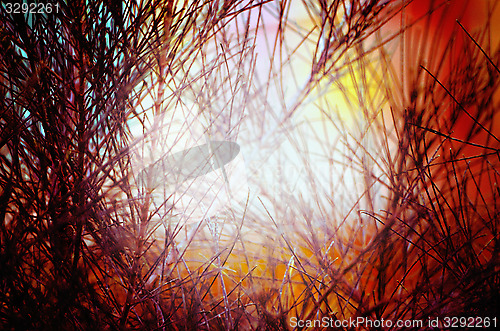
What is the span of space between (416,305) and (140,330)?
61 centimetres

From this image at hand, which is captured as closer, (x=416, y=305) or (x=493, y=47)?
(x=416, y=305)

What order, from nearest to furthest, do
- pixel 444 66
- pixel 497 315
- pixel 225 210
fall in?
1. pixel 497 315
2. pixel 225 210
3. pixel 444 66

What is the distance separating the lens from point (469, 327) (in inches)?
25.6

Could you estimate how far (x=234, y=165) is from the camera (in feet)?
2.65

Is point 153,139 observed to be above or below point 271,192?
above

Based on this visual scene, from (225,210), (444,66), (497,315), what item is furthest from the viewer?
(444,66)

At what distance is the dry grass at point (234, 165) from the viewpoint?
25.6 inches

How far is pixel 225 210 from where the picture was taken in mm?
770

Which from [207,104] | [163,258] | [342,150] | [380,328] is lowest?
[380,328]

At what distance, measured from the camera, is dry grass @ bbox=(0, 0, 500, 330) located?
0.65 meters

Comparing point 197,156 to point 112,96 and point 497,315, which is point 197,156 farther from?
point 497,315

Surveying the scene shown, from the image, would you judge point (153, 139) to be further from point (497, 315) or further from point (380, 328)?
point (497, 315)

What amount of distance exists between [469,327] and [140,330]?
0.69 m

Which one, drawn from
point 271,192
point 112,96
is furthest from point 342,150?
point 112,96
